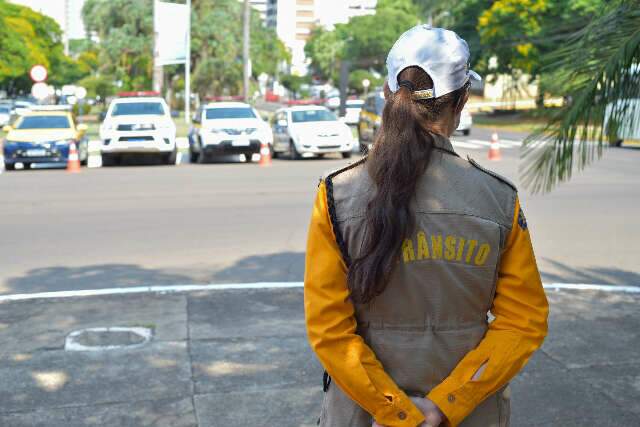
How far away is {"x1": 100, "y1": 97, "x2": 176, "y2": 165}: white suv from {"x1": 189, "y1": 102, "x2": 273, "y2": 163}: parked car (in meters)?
0.91

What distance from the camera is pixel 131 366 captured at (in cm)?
580

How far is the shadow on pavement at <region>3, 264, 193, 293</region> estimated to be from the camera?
850 cm

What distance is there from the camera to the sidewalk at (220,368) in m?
4.97

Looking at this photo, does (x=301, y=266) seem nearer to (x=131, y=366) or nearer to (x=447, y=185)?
(x=131, y=366)

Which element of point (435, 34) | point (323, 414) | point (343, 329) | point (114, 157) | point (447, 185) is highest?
point (435, 34)

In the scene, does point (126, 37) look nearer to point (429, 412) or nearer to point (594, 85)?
point (594, 85)

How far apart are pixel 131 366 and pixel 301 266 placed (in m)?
3.82

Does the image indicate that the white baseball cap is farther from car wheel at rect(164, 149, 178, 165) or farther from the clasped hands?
car wheel at rect(164, 149, 178, 165)

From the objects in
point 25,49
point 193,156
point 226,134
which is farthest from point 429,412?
point 25,49

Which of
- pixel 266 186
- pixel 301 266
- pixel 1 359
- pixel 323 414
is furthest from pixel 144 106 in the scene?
pixel 323 414

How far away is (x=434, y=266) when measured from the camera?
2.36 m

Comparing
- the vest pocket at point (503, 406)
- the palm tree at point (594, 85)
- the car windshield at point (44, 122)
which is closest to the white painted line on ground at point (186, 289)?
the palm tree at point (594, 85)

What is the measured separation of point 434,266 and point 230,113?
23147 millimetres

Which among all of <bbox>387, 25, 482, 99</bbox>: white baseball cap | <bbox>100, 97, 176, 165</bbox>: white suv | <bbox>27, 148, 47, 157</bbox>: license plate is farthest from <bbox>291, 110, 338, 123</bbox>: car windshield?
<bbox>387, 25, 482, 99</bbox>: white baseball cap
